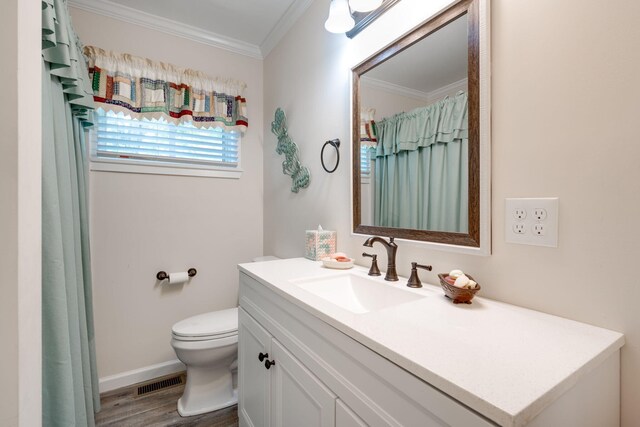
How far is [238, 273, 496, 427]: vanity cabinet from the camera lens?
1.74ft

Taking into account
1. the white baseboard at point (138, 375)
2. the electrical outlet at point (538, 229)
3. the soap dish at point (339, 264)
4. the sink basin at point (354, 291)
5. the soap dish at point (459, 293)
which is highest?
the electrical outlet at point (538, 229)

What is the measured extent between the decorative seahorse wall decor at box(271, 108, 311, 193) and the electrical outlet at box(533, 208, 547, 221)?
126 cm

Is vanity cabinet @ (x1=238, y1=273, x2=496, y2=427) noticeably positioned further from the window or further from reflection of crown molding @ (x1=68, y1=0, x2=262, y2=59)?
reflection of crown molding @ (x1=68, y1=0, x2=262, y2=59)

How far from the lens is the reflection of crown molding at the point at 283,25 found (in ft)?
6.11

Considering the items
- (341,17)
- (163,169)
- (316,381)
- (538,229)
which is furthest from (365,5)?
(163,169)

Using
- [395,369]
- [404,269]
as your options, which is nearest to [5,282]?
[395,369]

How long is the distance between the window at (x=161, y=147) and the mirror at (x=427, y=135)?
1328 millimetres

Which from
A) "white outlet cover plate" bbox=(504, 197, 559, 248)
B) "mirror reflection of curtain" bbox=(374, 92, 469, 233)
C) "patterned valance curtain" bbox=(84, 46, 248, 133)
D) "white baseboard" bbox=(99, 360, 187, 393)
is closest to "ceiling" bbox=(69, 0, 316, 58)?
"patterned valance curtain" bbox=(84, 46, 248, 133)

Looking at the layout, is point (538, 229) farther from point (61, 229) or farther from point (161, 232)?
point (161, 232)

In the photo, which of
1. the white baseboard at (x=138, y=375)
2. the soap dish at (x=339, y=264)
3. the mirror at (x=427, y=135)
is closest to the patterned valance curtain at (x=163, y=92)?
the mirror at (x=427, y=135)

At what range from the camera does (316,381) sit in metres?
0.81

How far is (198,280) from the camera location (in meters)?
2.20

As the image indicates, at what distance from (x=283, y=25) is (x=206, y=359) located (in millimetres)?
2335

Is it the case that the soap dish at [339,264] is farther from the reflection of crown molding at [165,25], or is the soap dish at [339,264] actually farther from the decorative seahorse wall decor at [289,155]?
the reflection of crown molding at [165,25]
